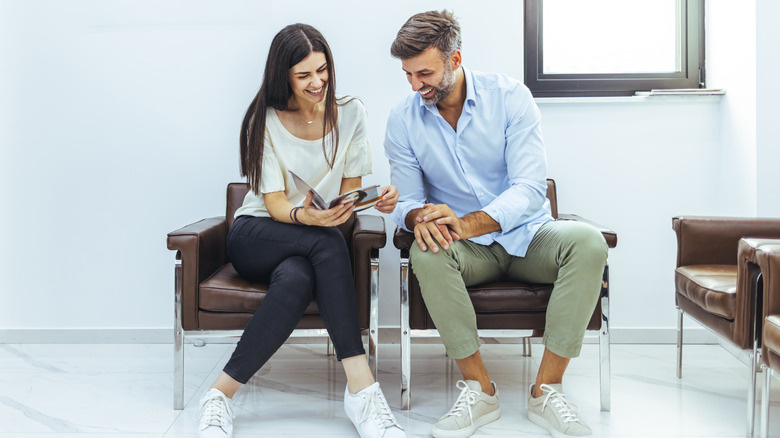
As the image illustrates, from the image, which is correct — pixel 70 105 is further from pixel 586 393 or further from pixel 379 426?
pixel 586 393

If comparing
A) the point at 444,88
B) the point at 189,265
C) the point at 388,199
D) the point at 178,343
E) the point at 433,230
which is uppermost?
the point at 444,88

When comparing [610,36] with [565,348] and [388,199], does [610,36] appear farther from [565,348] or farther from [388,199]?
[565,348]

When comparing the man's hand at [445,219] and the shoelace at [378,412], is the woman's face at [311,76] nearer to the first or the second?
the man's hand at [445,219]

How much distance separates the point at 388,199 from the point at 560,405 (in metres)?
0.85

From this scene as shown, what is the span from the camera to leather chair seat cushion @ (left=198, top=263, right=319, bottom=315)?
2.25 meters

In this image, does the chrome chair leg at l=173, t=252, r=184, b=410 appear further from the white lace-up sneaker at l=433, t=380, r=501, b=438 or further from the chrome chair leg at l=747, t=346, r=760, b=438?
the chrome chair leg at l=747, t=346, r=760, b=438

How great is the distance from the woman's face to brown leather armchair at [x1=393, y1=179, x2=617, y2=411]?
57cm

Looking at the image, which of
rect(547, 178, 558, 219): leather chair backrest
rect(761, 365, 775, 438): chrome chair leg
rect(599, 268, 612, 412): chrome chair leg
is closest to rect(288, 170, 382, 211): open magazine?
rect(599, 268, 612, 412): chrome chair leg

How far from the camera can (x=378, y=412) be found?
2051mm

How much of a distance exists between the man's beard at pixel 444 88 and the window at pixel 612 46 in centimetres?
95

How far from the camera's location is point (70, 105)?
10.2ft

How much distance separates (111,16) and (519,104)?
6.28ft

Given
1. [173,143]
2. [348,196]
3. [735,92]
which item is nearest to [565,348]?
[348,196]

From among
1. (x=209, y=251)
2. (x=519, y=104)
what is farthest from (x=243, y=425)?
(x=519, y=104)
